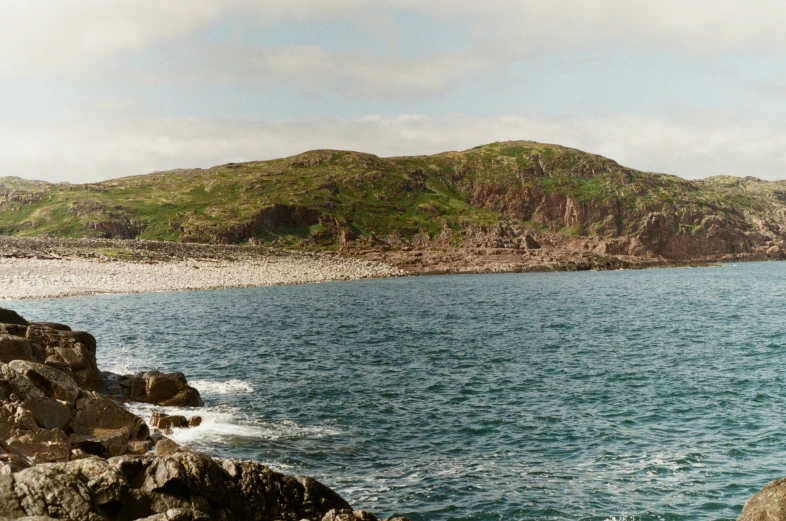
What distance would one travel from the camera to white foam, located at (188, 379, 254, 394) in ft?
114

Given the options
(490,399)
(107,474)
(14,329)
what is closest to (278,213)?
(14,329)

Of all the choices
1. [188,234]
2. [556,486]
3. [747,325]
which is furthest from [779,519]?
[188,234]

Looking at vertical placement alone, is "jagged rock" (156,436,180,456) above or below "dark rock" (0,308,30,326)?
below

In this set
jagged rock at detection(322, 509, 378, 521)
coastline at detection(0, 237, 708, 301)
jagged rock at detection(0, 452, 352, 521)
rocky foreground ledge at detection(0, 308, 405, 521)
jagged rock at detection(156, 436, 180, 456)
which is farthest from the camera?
coastline at detection(0, 237, 708, 301)

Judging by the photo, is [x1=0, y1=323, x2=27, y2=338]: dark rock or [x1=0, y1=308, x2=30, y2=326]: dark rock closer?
[x1=0, y1=323, x2=27, y2=338]: dark rock

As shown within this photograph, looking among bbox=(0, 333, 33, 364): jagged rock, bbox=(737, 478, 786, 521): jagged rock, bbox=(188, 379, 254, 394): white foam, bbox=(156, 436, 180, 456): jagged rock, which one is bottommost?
bbox=(188, 379, 254, 394): white foam

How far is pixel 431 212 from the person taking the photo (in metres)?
190

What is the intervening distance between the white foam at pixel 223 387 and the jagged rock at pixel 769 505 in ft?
86.2

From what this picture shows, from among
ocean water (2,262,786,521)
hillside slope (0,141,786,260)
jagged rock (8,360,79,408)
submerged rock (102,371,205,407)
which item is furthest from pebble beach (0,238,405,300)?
jagged rock (8,360,79,408)

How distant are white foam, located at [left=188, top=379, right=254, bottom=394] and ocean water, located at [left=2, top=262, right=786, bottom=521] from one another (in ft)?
0.85

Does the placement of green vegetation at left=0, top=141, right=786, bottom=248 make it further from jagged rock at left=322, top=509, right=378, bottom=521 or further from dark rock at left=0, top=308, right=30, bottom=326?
jagged rock at left=322, top=509, right=378, bottom=521

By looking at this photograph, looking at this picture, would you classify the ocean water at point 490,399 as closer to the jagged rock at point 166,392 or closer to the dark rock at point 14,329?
the jagged rock at point 166,392

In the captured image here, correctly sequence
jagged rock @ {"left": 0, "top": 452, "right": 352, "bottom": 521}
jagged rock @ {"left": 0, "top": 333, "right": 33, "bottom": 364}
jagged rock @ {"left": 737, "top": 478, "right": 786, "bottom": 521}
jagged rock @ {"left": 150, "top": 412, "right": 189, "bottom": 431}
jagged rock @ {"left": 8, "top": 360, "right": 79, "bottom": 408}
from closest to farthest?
jagged rock @ {"left": 0, "top": 452, "right": 352, "bottom": 521}, jagged rock @ {"left": 737, "top": 478, "right": 786, "bottom": 521}, jagged rock @ {"left": 8, "top": 360, "right": 79, "bottom": 408}, jagged rock @ {"left": 0, "top": 333, "right": 33, "bottom": 364}, jagged rock @ {"left": 150, "top": 412, "right": 189, "bottom": 431}

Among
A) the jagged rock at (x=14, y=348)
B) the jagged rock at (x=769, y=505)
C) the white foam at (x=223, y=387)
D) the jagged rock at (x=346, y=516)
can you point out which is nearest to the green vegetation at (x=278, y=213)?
the white foam at (x=223, y=387)
